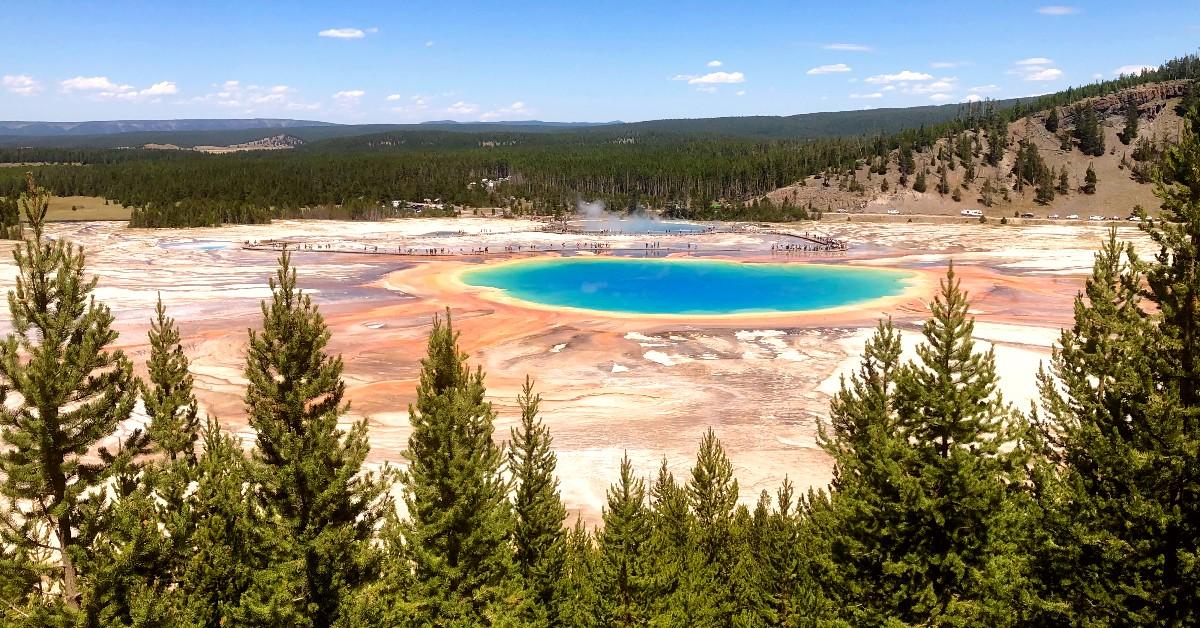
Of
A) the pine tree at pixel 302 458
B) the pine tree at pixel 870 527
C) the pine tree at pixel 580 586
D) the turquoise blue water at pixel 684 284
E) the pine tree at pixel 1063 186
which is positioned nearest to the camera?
the pine tree at pixel 870 527

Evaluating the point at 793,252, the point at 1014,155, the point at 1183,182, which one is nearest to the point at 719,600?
the point at 1183,182

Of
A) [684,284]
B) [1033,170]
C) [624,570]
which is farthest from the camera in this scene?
[1033,170]

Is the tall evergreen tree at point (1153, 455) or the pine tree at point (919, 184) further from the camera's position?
the pine tree at point (919, 184)

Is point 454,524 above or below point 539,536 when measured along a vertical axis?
above

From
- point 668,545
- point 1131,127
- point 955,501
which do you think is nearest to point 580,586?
point 668,545

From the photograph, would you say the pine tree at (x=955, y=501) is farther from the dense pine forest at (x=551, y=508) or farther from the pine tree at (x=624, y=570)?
the pine tree at (x=624, y=570)

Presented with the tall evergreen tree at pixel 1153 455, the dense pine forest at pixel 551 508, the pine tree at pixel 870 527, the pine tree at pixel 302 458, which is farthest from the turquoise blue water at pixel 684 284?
→ the tall evergreen tree at pixel 1153 455

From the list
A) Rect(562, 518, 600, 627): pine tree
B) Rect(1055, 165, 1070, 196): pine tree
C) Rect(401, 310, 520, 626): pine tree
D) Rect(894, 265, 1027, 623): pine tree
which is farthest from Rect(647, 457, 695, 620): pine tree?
Rect(1055, 165, 1070, 196): pine tree

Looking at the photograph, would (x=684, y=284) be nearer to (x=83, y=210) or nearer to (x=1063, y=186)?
(x=1063, y=186)

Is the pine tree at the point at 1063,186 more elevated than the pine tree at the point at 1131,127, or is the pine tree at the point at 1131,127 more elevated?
the pine tree at the point at 1131,127
